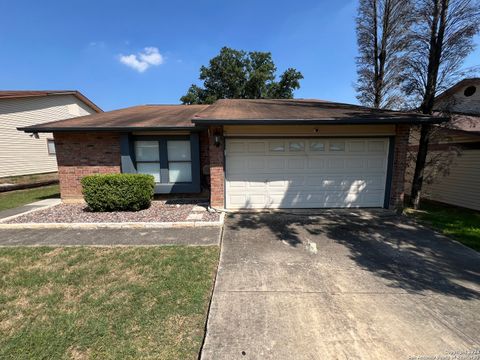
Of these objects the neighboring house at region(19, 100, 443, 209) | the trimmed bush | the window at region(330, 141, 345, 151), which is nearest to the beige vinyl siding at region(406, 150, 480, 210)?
the neighboring house at region(19, 100, 443, 209)

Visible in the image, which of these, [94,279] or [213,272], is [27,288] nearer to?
[94,279]

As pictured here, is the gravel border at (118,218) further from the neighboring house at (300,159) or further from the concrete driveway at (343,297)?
the concrete driveway at (343,297)

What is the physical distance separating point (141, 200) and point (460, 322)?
6970mm

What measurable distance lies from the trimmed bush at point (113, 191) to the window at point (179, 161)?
1314mm

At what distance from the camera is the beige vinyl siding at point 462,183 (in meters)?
7.89

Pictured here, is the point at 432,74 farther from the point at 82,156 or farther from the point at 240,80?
the point at 240,80

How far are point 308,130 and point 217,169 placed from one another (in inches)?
114

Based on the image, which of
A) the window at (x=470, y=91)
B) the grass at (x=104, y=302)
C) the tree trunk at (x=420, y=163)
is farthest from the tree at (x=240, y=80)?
the grass at (x=104, y=302)

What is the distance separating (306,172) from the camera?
6.54 m

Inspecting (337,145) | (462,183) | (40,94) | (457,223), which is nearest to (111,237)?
(337,145)

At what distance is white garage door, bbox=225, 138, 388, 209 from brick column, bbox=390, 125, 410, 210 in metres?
0.25

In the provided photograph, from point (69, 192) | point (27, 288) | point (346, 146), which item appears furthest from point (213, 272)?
point (69, 192)

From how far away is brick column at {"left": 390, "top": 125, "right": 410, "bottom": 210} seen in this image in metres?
6.29

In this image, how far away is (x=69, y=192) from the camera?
25.2 ft
